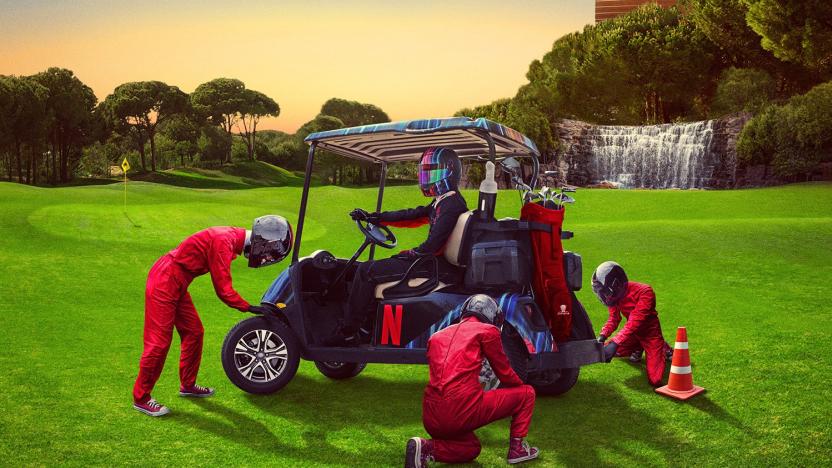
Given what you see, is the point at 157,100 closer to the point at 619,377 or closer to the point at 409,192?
the point at 409,192

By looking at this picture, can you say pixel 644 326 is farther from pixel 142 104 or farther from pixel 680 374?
pixel 142 104

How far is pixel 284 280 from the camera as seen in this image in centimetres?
733

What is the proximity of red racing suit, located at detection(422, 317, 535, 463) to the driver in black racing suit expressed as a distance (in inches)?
50.8

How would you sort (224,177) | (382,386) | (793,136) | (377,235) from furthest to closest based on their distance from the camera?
(224,177), (793,136), (382,386), (377,235)

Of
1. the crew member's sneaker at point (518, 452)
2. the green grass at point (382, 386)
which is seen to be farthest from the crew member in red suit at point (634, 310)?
the crew member's sneaker at point (518, 452)

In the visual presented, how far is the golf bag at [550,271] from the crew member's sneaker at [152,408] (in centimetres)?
312

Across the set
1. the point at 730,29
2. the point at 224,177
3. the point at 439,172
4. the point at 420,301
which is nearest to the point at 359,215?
the point at 439,172

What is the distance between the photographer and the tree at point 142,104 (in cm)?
7419

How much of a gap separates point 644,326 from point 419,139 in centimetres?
284

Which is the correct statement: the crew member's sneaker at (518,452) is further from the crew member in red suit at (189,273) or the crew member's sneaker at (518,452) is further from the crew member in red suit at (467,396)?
the crew member in red suit at (189,273)

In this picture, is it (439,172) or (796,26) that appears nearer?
(439,172)

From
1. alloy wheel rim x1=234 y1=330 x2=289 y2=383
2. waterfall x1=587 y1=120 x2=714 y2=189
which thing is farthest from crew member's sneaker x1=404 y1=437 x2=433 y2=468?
waterfall x1=587 y1=120 x2=714 y2=189

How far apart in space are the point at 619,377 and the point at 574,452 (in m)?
2.43

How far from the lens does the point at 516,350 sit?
20.6 ft
